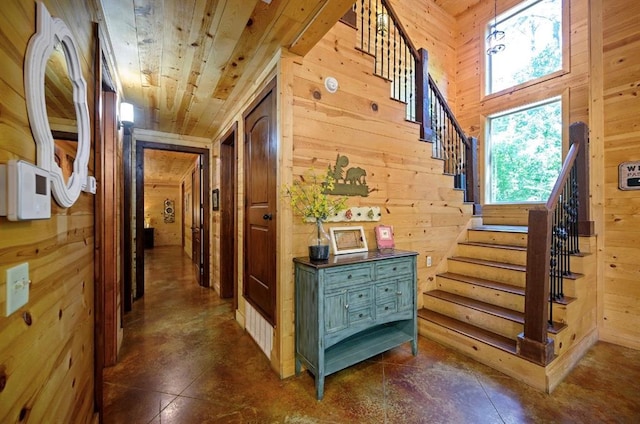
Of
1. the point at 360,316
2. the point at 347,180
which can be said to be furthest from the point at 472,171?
the point at 360,316

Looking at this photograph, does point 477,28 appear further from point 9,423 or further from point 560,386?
point 9,423

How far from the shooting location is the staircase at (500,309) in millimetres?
2107

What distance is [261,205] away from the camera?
100.0 inches

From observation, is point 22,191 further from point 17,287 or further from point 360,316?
point 360,316

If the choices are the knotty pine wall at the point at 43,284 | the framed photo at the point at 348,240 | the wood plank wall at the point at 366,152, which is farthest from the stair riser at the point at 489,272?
the knotty pine wall at the point at 43,284

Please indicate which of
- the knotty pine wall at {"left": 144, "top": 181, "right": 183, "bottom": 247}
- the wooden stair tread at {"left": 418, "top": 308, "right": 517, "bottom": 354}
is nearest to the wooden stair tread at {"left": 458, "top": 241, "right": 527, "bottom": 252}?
the wooden stair tread at {"left": 418, "top": 308, "right": 517, "bottom": 354}

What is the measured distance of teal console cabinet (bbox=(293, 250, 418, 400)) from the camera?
188 centimetres

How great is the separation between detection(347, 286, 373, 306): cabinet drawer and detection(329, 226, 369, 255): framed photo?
35 centimetres

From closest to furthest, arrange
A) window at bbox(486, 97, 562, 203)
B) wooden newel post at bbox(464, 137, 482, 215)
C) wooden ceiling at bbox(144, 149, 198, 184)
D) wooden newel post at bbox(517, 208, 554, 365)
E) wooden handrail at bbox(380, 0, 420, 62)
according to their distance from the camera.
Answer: wooden newel post at bbox(517, 208, 554, 365) → wooden handrail at bbox(380, 0, 420, 62) → wooden newel post at bbox(464, 137, 482, 215) → window at bbox(486, 97, 562, 203) → wooden ceiling at bbox(144, 149, 198, 184)

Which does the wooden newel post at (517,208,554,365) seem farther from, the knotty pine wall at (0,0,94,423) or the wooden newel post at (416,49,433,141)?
the knotty pine wall at (0,0,94,423)

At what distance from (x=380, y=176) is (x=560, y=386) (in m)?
2.09

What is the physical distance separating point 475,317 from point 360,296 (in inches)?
52.2

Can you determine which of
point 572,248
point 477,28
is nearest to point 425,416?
point 572,248

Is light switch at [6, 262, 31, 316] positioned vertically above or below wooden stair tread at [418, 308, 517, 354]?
above
